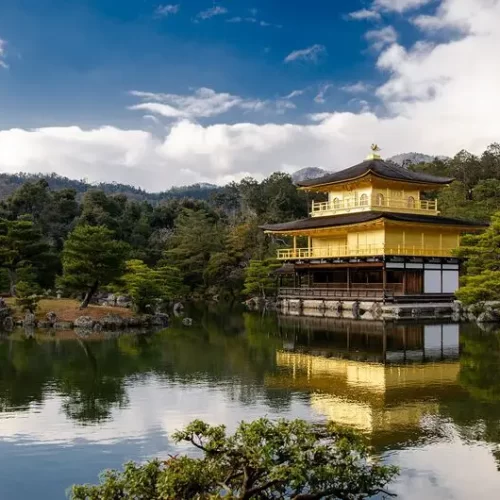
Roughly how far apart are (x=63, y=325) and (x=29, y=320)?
2.06 m

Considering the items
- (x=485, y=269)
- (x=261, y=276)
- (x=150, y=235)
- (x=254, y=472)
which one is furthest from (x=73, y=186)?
(x=254, y=472)

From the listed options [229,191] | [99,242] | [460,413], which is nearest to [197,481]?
[460,413]

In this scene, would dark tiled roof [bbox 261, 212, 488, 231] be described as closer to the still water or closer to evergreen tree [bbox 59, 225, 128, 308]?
the still water

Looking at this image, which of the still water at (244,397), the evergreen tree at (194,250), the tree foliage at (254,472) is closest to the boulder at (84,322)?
the still water at (244,397)

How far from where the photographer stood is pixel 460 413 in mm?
11930

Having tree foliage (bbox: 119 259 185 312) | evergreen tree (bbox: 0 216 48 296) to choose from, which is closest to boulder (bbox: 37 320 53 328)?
tree foliage (bbox: 119 259 185 312)

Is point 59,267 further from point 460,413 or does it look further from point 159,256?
point 460,413

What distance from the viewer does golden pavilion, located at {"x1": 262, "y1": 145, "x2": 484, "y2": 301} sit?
36281mm

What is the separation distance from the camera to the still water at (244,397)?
9016 mm

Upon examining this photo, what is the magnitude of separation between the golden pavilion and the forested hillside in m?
6.89

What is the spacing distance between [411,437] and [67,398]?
7516 mm

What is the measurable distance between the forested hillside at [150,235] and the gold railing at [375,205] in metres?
7.84

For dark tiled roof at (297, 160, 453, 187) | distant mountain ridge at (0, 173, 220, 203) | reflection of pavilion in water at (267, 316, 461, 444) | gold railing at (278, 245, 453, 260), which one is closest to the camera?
reflection of pavilion in water at (267, 316, 461, 444)

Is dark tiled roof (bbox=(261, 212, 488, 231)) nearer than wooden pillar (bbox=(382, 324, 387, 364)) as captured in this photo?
No
